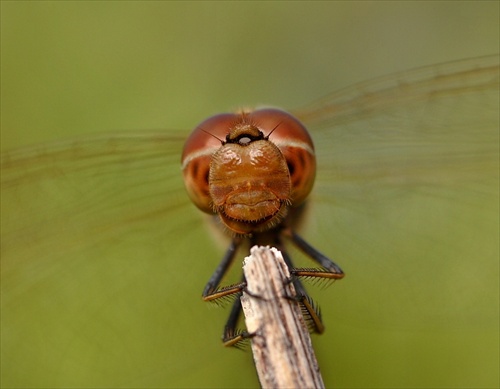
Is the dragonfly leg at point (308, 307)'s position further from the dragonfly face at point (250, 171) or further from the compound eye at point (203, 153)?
the compound eye at point (203, 153)

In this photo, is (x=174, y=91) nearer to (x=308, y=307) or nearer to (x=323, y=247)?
(x=323, y=247)

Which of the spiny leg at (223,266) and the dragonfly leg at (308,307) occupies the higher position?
the spiny leg at (223,266)

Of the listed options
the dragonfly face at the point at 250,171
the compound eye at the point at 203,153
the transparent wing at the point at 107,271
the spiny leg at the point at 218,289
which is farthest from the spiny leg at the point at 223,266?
the compound eye at the point at 203,153

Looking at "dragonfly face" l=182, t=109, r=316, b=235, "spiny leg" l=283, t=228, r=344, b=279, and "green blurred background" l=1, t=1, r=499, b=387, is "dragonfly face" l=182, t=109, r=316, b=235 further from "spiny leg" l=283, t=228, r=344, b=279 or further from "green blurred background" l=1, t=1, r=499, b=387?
"green blurred background" l=1, t=1, r=499, b=387

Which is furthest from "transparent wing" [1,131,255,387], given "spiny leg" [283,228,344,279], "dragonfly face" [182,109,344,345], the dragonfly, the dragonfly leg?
the dragonfly leg

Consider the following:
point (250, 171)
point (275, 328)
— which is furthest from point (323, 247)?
point (275, 328)

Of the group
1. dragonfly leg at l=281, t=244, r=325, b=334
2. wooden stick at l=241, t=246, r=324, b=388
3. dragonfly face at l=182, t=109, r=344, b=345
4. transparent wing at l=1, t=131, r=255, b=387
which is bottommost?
wooden stick at l=241, t=246, r=324, b=388

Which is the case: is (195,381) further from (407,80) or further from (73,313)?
(407,80)

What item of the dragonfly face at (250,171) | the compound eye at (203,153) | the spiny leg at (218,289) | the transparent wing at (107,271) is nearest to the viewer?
the dragonfly face at (250,171)
